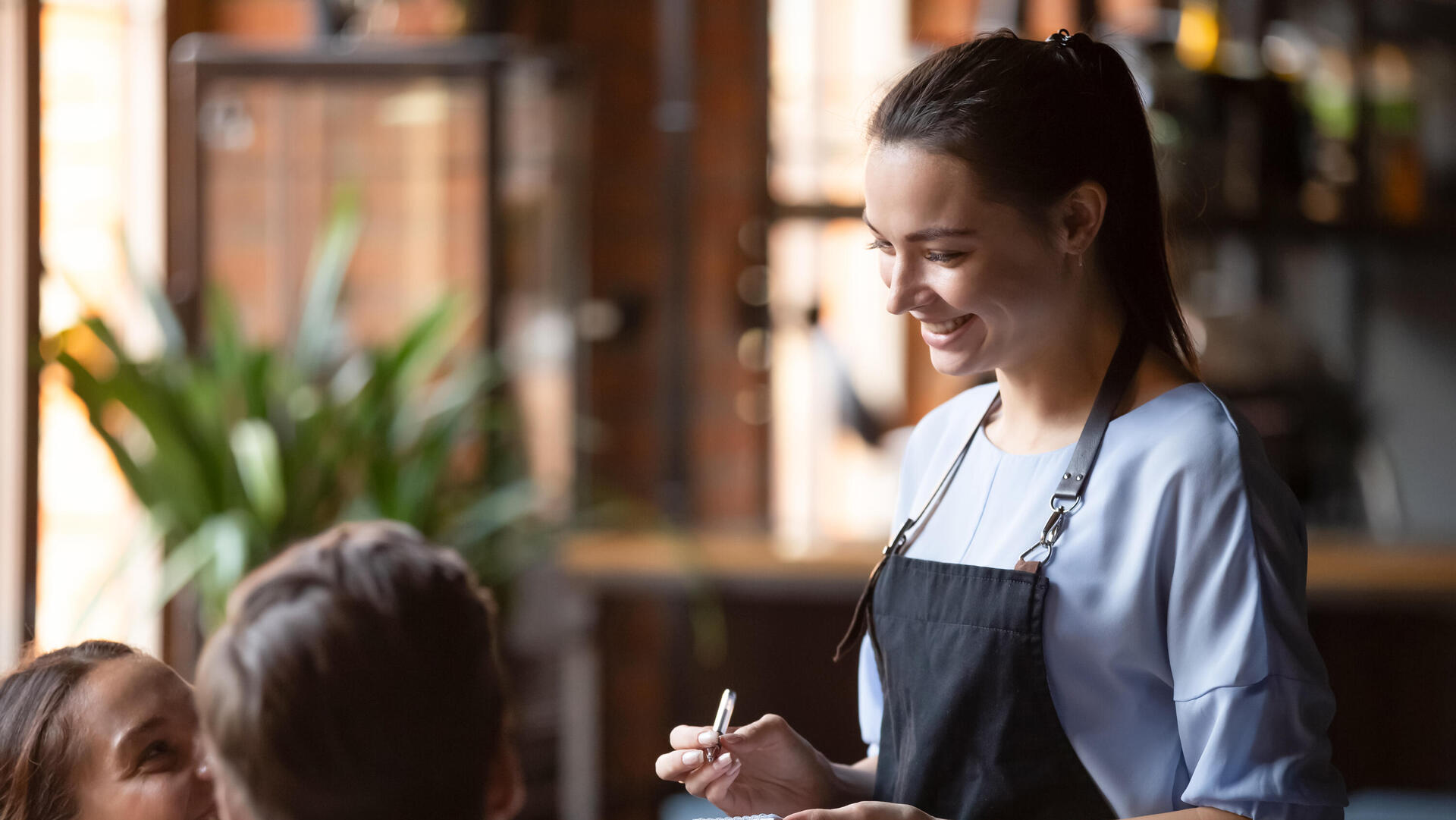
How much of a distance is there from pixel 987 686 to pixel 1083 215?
15.0 inches

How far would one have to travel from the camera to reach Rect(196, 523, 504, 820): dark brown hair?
0.82 meters

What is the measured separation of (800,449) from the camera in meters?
3.71

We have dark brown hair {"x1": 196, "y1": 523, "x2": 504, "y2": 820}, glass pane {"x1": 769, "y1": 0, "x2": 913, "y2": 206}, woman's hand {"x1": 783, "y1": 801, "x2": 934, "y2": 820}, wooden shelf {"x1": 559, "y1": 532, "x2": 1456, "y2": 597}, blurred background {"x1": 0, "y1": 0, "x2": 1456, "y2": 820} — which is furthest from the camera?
glass pane {"x1": 769, "y1": 0, "x2": 913, "y2": 206}

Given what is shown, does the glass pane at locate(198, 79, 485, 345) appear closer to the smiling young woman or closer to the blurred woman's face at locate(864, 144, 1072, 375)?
the smiling young woman

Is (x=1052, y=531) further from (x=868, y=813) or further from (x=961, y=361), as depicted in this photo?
(x=868, y=813)

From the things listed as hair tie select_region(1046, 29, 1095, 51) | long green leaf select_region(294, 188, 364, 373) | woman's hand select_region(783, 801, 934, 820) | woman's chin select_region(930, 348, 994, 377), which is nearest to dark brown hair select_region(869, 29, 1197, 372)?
hair tie select_region(1046, 29, 1095, 51)

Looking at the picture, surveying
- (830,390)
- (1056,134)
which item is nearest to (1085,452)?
(1056,134)

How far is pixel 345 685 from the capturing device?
827mm

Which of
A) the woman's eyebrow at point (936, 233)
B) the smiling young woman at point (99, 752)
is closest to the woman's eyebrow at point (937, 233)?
the woman's eyebrow at point (936, 233)

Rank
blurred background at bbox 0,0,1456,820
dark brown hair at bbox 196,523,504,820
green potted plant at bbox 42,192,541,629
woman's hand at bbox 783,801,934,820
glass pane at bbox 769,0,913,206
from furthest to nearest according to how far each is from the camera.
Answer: glass pane at bbox 769,0,913,206
blurred background at bbox 0,0,1456,820
green potted plant at bbox 42,192,541,629
woman's hand at bbox 783,801,934,820
dark brown hair at bbox 196,523,504,820

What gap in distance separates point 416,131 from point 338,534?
2141 mm

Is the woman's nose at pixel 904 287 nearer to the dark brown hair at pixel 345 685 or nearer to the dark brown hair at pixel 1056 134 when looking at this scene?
the dark brown hair at pixel 1056 134

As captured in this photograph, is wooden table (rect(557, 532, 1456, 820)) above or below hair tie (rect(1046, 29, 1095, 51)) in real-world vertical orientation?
below

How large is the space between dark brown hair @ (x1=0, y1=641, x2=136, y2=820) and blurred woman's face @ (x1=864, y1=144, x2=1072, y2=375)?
81 cm
